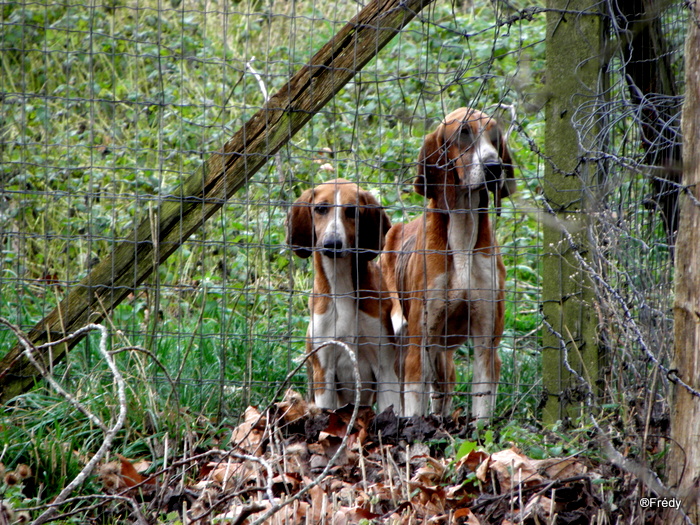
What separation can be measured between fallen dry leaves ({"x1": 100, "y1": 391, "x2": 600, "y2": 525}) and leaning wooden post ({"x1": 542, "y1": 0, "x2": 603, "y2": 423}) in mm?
619

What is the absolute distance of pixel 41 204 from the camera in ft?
26.5

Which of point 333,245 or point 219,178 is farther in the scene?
point 333,245

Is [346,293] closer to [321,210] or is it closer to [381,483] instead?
[321,210]

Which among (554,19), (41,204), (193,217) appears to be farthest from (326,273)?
(41,204)

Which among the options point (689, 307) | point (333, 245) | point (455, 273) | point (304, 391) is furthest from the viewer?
point (304, 391)

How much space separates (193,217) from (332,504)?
184 cm

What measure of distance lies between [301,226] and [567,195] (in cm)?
168

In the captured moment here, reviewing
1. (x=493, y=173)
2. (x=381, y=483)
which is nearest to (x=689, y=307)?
(x=381, y=483)

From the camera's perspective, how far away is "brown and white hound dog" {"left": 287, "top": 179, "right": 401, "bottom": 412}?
4.74 m

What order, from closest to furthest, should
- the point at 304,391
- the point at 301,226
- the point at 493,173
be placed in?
the point at 493,173 < the point at 301,226 < the point at 304,391

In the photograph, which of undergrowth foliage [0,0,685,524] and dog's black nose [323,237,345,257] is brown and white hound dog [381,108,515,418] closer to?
undergrowth foliage [0,0,685,524]

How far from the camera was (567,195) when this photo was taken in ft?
12.9

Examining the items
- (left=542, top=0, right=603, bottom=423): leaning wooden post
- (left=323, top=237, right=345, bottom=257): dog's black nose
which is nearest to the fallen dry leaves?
(left=542, top=0, right=603, bottom=423): leaning wooden post

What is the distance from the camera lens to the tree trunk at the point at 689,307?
7.92 feet
